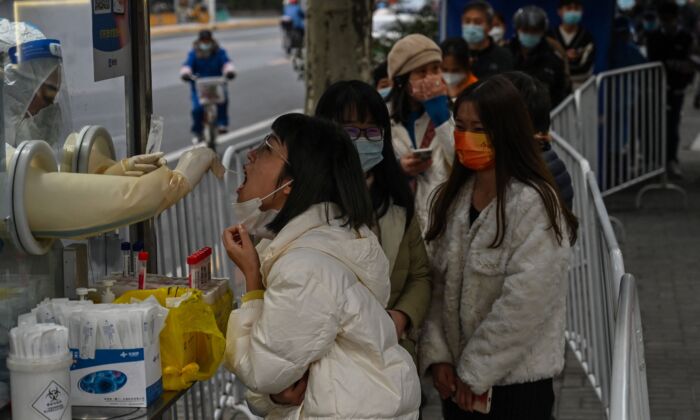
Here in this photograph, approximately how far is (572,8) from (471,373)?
8.30 meters

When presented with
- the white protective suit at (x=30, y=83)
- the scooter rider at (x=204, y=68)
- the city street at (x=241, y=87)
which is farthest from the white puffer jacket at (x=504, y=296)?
the city street at (x=241, y=87)

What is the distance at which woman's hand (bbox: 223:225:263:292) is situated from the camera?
3.38 m

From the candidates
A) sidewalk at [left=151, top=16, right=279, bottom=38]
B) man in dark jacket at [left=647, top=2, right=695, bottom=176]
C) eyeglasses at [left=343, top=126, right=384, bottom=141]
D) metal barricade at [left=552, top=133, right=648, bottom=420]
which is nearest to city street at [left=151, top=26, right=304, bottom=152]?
sidewalk at [left=151, top=16, right=279, bottom=38]

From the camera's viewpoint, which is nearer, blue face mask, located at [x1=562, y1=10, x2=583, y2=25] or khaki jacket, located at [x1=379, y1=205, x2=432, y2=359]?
khaki jacket, located at [x1=379, y1=205, x2=432, y2=359]

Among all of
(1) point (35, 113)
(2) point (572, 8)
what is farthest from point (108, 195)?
(2) point (572, 8)

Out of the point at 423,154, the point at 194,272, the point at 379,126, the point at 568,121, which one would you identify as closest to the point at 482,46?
the point at 568,121

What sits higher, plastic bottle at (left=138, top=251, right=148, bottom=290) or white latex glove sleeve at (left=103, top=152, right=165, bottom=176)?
white latex glove sleeve at (left=103, top=152, right=165, bottom=176)

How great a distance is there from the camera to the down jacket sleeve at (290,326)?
310cm

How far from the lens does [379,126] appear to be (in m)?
4.29

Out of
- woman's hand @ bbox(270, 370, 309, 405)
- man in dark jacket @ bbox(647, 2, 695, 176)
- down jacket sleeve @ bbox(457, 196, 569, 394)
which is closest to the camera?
woman's hand @ bbox(270, 370, 309, 405)

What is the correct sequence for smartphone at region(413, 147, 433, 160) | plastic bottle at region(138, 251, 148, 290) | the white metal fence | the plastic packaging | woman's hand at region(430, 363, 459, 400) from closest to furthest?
the plastic packaging
plastic bottle at region(138, 251, 148, 290)
woman's hand at region(430, 363, 459, 400)
smartphone at region(413, 147, 433, 160)
the white metal fence

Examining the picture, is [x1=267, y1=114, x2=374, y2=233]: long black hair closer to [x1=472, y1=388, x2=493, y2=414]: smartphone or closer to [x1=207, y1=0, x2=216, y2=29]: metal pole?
[x1=472, y1=388, x2=493, y2=414]: smartphone

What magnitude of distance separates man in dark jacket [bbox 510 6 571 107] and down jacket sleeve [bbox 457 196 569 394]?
19.5ft

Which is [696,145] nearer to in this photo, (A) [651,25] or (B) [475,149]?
(A) [651,25]
